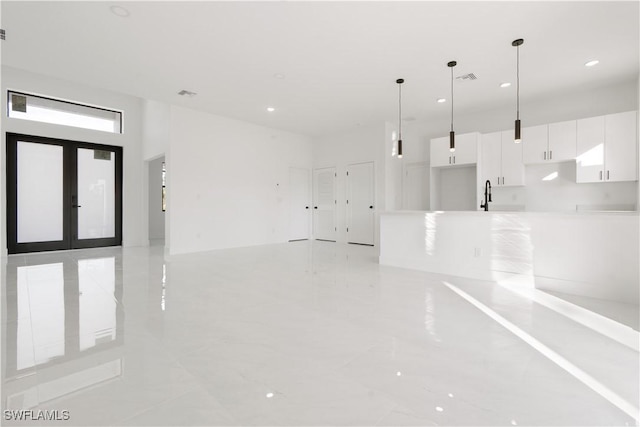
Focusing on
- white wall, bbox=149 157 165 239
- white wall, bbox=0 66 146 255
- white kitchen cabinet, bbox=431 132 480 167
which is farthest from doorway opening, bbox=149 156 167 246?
white kitchen cabinet, bbox=431 132 480 167

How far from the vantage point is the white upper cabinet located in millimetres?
4984

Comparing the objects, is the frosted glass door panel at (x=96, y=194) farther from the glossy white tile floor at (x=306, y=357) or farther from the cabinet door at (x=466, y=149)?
the cabinet door at (x=466, y=149)

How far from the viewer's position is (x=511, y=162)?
5602mm

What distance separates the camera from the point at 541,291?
3576 mm

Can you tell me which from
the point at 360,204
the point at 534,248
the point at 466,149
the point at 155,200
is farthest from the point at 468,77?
the point at 155,200

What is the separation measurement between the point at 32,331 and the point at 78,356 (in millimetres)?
778

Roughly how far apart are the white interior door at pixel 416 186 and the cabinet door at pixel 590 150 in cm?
273

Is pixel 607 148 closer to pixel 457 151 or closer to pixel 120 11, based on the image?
pixel 457 151

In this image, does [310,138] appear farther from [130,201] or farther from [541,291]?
[541,291]

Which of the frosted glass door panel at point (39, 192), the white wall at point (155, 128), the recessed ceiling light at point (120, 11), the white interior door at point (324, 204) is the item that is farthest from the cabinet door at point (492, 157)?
the frosted glass door panel at point (39, 192)

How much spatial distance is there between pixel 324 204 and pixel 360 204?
127cm

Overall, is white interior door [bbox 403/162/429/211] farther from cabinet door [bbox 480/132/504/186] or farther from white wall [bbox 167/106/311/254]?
white wall [bbox 167/106/311/254]

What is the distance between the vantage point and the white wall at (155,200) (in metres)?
9.25

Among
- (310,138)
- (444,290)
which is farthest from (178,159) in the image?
(444,290)
